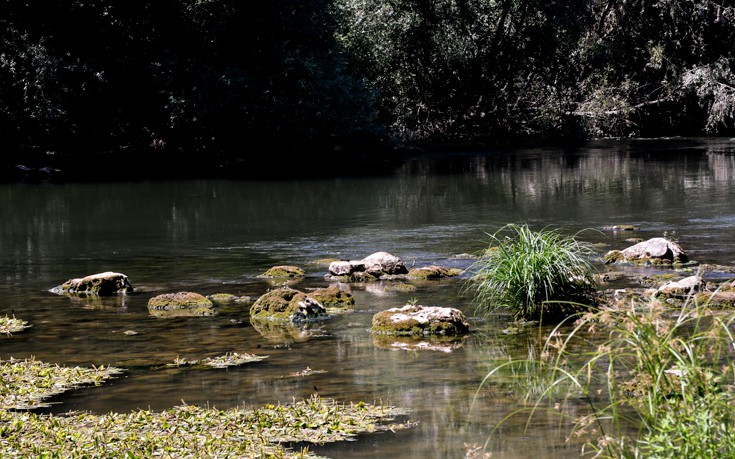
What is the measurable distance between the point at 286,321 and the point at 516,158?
27.1 meters

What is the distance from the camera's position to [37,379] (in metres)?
8.56

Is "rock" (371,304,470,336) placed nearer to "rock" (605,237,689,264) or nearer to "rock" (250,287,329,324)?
"rock" (250,287,329,324)

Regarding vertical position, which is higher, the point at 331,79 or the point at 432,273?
the point at 331,79

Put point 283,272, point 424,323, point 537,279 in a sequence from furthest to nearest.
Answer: point 283,272 → point 537,279 → point 424,323

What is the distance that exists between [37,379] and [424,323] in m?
3.82

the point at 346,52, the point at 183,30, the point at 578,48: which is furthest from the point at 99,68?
the point at 578,48

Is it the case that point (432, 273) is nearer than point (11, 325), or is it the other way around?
point (11, 325)

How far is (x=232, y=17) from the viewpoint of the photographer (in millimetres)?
36188

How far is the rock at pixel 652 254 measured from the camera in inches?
552

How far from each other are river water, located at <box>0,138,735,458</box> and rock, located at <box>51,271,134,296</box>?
0.35 metres

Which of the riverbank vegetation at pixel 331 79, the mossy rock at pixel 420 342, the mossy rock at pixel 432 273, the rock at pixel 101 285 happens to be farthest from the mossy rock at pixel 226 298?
the riverbank vegetation at pixel 331 79

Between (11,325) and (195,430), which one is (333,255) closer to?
(11,325)

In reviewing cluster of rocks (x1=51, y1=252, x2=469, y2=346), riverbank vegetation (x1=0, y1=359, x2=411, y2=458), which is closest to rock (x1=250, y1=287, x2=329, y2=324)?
cluster of rocks (x1=51, y1=252, x2=469, y2=346)

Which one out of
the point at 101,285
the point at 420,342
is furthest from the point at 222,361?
the point at 101,285
